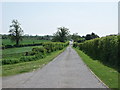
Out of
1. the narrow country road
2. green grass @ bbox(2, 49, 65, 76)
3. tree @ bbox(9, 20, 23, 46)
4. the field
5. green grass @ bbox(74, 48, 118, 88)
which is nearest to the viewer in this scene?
the narrow country road

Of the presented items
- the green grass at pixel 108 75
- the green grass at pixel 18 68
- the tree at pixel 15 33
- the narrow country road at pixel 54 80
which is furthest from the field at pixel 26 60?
the tree at pixel 15 33

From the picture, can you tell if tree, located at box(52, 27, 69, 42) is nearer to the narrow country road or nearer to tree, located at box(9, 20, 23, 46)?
tree, located at box(9, 20, 23, 46)

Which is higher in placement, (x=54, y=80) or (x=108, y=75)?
(x=108, y=75)

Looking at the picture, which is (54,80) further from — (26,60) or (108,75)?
(26,60)

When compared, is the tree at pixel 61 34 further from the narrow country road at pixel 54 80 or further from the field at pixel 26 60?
the narrow country road at pixel 54 80

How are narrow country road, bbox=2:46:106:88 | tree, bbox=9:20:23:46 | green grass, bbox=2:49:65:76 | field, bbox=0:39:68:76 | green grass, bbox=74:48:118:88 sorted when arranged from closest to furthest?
narrow country road, bbox=2:46:106:88
green grass, bbox=74:48:118:88
green grass, bbox=2:49:65:76
field, bbox=0:39:68:76
tree, bbox=9:20:23:46

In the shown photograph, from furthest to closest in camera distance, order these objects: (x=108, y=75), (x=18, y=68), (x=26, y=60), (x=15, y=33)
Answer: (x=15, y=33), (x=26, y=60), (x=18, y=68), (x=108, y=75)

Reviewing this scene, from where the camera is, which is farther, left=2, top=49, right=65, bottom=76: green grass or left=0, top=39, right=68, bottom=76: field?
left=0, top=39, right=68, bottom=76: field

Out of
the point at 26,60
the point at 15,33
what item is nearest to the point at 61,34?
the point at 15,33

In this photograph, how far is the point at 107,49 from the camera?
77.2 feet

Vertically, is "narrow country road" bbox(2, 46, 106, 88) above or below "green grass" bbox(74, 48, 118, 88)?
below

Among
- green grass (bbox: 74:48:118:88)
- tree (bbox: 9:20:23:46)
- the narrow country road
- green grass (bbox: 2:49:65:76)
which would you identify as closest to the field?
green grass (bbox: 2:49:65:76)

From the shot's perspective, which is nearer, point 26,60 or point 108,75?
point 108,75

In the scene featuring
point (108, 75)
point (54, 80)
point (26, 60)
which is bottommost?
point (26, 60)
